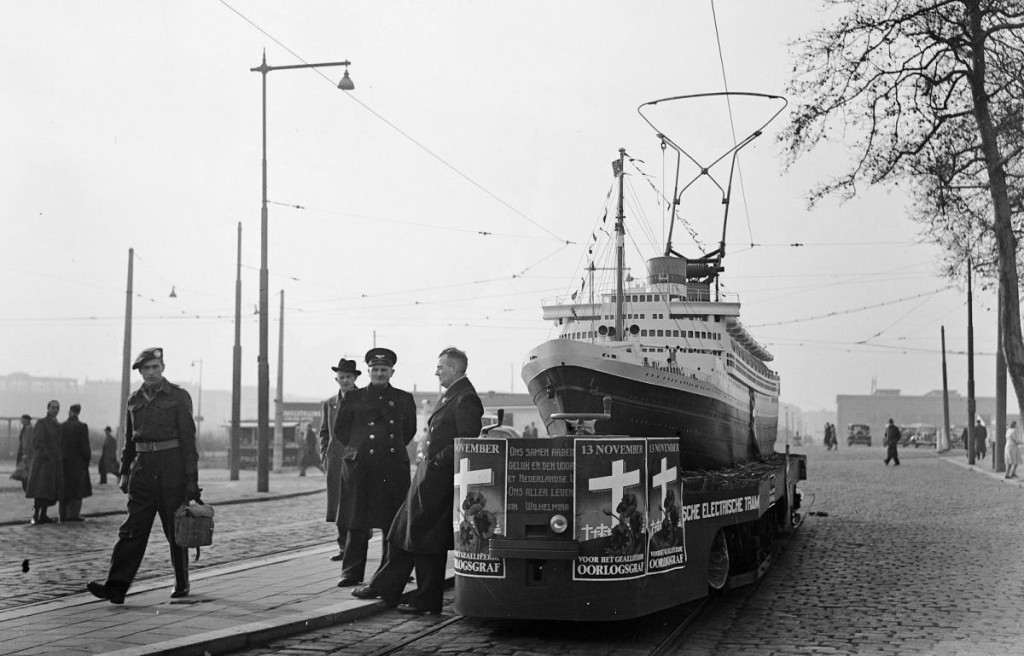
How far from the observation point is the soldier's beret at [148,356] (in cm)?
989

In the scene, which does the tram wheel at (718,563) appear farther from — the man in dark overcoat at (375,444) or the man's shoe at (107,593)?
the man's shoe at (107,593)

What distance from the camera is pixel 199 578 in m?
11.3

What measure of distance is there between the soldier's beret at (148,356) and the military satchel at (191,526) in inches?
46.4

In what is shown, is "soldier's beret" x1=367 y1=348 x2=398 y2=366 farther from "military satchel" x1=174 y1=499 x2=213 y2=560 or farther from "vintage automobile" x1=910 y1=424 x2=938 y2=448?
"vintage automobile" x1=910 y1=424 x2=938 y2=448

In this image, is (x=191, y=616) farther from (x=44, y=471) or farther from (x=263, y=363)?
(x=263, y=363)

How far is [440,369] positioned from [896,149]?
1474 centimetres

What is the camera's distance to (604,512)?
8.45 metres

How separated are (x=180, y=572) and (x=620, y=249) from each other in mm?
14959

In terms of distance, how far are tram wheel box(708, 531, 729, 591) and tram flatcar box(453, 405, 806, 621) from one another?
1676 millimetres

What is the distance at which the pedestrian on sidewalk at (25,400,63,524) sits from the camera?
1797cm

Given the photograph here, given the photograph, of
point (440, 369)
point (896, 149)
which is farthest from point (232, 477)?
point (440, 369)

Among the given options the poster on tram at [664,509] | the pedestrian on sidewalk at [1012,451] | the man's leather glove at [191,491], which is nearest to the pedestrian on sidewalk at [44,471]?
the man's leather glove at [191,491]

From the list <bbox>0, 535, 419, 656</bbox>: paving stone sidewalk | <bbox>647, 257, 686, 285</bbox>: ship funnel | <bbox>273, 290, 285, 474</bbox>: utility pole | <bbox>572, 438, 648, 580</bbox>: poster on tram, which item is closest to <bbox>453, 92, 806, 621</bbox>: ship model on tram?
<bbox>572, 438, 648, 580</bbox>: poster on tram

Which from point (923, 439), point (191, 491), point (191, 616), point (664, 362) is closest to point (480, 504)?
point (191, 616)
